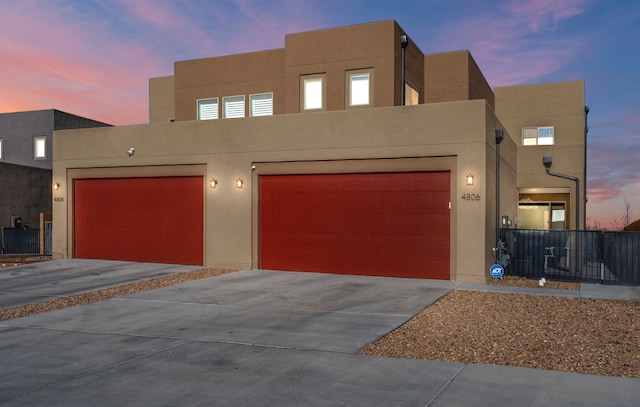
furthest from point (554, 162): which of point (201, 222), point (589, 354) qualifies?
point (589, 354)

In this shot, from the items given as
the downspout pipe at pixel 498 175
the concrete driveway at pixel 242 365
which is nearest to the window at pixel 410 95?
the downspout pipe at pixel 498 175

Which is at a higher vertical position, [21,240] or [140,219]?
[140,219]

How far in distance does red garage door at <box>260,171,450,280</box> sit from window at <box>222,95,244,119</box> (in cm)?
560

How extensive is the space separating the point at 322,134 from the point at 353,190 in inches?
83.2

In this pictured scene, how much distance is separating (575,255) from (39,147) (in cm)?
3537

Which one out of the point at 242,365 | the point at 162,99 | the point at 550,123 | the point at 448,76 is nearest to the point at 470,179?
the point at 448,76

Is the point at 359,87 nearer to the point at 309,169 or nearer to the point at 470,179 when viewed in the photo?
the point at 309,169

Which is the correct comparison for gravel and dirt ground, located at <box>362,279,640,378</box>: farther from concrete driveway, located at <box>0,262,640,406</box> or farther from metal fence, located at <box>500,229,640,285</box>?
metal fence, located at <box>500,229,640,285</box>

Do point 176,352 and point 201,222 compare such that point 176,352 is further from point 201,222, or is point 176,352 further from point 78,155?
point 78,155

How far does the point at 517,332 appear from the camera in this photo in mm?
9086

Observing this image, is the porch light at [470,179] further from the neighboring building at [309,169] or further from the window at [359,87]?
the window at [359,87]

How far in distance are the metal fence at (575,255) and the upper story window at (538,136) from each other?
1301cm

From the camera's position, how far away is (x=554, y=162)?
89.9 ft

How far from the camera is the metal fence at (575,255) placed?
15.2 m
